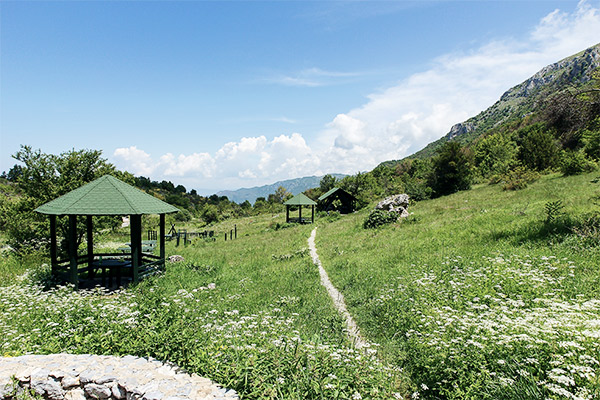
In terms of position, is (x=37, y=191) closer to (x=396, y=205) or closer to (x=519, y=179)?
(x=396, y=205)

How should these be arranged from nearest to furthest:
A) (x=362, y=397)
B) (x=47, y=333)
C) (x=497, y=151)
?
(x=362, y=397) → (x=47, y=333) → (x=497, y=151)

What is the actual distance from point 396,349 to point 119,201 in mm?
11640

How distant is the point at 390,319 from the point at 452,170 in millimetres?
34390

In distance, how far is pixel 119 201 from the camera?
1215 centimetres

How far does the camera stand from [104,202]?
39.4 ft

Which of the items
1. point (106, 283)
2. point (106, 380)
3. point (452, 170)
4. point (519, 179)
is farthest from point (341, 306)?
point (452, 170)

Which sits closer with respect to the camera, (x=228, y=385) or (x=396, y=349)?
(x=228, y=385)

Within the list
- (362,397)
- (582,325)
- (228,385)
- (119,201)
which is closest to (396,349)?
(362,397)

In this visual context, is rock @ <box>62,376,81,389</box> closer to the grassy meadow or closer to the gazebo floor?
the grassy meadow

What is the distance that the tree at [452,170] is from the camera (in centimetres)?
3600

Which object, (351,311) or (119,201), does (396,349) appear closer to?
(351,311)

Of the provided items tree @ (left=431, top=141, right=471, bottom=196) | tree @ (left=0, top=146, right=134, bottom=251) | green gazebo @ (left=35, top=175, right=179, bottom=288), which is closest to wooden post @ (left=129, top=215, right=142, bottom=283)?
green gazebo @ (left=35, top=175, right=179, bottom=288)

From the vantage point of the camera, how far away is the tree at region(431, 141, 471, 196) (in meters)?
36.0

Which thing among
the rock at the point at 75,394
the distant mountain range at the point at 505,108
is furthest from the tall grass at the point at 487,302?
the distant mountain range at the point at 505,108
